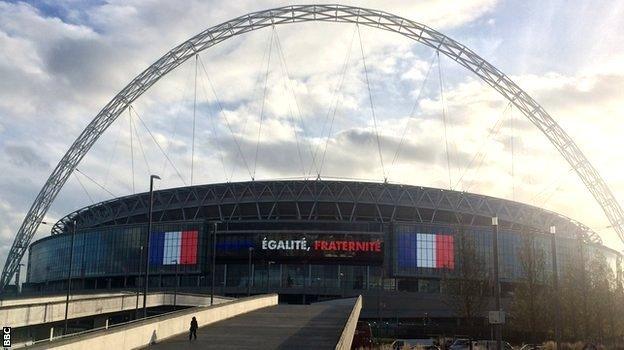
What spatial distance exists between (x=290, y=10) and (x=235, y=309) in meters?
54.2

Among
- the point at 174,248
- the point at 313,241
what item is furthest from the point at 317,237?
the point at 174,248

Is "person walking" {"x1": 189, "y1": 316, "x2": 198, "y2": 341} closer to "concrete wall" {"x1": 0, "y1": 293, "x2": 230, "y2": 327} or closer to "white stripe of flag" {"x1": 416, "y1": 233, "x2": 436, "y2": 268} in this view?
"concrete wall" {"x1": 0, "y1": 293, "x2": 230, "y2": 327}

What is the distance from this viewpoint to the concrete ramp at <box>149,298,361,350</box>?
98.8ft

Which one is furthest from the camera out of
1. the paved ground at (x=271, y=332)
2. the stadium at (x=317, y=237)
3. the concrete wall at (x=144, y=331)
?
the stadium at (x=317, y=237)

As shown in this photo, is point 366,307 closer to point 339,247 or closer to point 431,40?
point 339,247

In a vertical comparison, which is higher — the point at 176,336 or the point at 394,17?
the point at 394,17

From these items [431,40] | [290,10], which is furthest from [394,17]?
[290,10]

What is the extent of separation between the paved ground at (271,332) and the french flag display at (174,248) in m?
70.4

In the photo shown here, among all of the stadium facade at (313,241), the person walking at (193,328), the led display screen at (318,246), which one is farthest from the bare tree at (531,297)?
the led display screen at (318,246)

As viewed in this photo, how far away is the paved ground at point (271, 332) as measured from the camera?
30406 mm

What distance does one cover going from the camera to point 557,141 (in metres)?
108

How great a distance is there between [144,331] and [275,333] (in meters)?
7.93

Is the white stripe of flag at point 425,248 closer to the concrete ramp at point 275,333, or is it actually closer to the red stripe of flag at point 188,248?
the red stripe of flag at point 188,248

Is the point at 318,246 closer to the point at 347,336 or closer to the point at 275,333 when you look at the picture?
the point at 275,333
